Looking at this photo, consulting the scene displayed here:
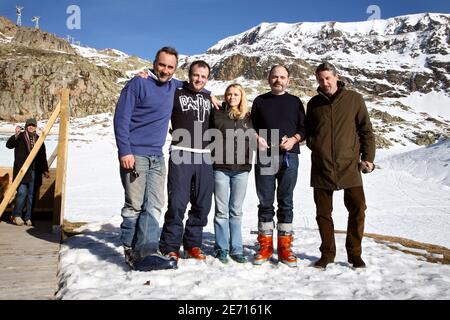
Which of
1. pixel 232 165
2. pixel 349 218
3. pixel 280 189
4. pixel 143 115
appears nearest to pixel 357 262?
pixel 349 218

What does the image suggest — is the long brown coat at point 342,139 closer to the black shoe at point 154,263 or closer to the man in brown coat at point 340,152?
the man in brown coat at point 340,152

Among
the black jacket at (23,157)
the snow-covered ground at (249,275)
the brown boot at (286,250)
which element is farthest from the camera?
the black jacket at (23,157)

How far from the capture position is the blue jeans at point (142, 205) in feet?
14.5

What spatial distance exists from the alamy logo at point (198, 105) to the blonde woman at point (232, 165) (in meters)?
0.16

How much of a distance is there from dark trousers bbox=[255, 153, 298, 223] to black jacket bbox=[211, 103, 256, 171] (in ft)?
0.86

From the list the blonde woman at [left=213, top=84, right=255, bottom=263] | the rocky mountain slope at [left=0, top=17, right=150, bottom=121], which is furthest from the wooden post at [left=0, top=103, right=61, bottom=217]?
the rocky mountain slope at [left=0, top=17, right=150, bottom=121]

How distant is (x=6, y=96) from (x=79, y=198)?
39944mm

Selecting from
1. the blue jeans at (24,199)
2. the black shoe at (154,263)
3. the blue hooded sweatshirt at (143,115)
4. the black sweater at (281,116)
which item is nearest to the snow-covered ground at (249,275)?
the black shoe at (154,263)

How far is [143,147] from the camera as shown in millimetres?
4520

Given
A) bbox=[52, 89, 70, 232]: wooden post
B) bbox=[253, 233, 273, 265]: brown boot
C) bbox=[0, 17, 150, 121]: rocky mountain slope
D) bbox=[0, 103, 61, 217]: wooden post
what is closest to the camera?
bbox=[253, 233, 273, 265]: brown boot

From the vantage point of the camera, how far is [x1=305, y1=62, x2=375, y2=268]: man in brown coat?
4676mm

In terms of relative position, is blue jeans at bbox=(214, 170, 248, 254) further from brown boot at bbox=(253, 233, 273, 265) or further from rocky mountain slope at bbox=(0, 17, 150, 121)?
rocky mountain slope at bbox=(0, 17, 150, 121)

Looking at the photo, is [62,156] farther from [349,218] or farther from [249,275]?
[349,218]
